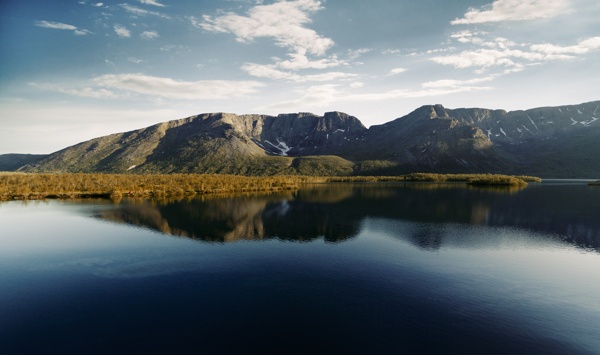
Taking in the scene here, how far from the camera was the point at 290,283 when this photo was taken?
36.2 m

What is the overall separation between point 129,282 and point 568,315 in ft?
148

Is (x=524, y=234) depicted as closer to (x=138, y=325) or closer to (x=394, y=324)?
(x=394, y=324)

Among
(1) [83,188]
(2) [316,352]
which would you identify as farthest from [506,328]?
(1) [83,188]

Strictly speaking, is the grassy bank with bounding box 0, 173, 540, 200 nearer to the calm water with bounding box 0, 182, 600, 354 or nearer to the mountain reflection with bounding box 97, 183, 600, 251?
the mountain reflection with bounding box 97, 183, 600, 251

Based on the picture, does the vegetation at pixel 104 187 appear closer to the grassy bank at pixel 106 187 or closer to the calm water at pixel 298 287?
the grassy bank at pixel 106 187

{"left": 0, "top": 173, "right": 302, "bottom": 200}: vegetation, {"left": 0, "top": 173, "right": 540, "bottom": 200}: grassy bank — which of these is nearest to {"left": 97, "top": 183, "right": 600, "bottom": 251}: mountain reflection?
{"left": 0, "top": 173, "right": 540, "bottom": 200}: grassy bank

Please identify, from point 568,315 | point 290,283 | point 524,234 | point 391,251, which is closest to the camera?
point 568,315

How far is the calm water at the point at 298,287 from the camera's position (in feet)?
81.5

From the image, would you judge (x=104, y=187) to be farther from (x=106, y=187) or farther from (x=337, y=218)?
(x=337, y=218)

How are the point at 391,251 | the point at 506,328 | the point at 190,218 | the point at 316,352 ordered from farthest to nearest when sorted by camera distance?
the point at 190,218, the point at 391,251, the point at 506,328, the point at 316,352

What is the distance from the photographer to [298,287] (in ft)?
115

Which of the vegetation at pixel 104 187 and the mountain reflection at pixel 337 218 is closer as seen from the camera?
the mountain reflection at pixel 337 218

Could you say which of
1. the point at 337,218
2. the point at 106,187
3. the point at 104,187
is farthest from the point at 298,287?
the point at 104,187

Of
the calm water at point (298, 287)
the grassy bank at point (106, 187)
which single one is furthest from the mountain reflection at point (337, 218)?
the grassy bank at point (106, 187)
